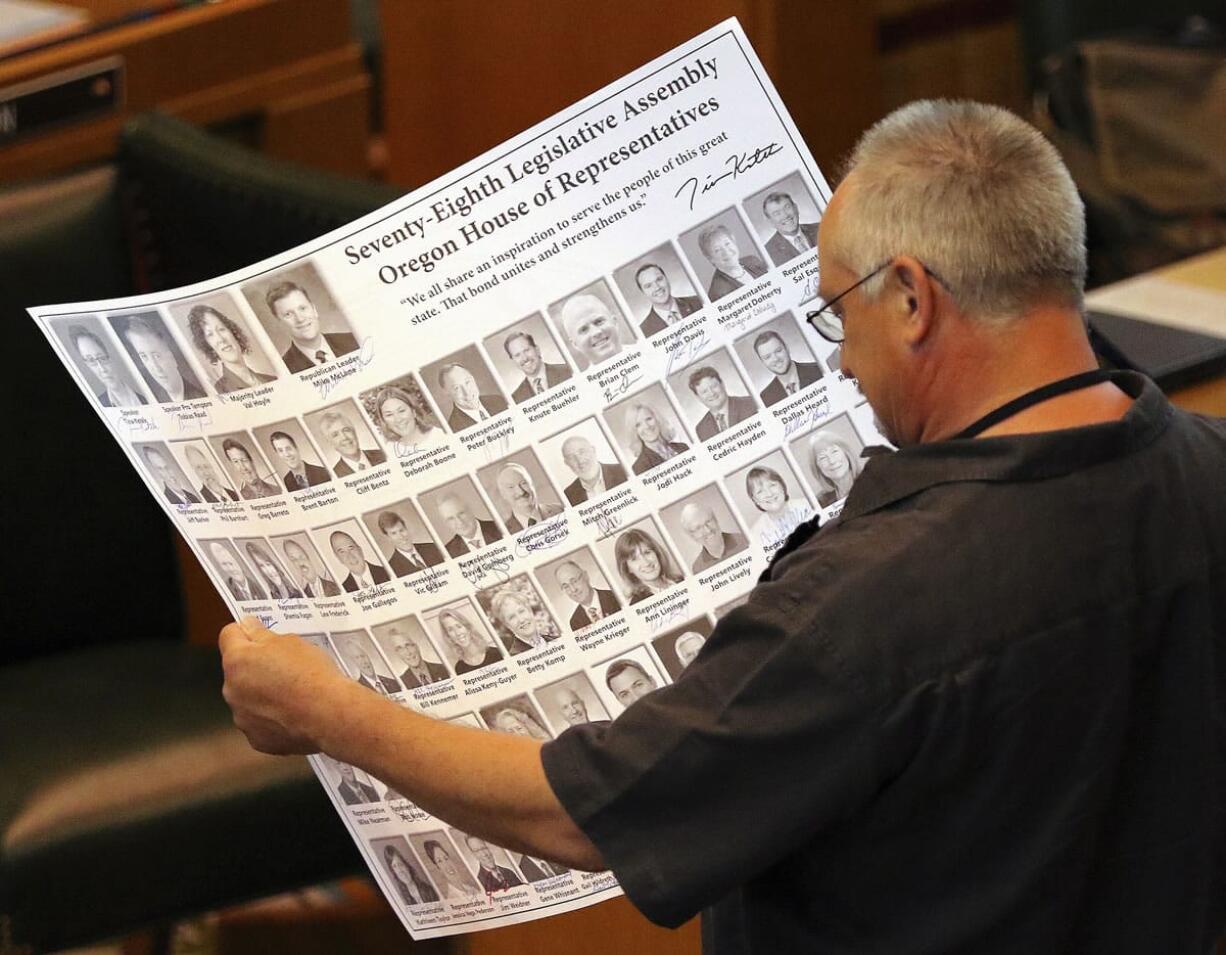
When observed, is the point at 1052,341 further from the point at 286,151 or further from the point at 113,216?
the point at 286,151

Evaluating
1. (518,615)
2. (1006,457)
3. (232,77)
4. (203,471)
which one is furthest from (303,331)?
(232,77)

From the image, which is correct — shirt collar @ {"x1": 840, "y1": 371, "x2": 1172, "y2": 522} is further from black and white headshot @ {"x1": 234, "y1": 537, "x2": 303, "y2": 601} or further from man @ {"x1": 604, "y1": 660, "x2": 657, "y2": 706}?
black and white headshot @ {"x1": 234, "y1": 537, "x2": 303, "y2": 601}

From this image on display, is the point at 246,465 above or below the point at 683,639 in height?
above

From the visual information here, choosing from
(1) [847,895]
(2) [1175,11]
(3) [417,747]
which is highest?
(3) [417,747]

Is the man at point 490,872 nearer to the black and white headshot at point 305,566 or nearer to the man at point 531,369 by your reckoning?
the black and white headshot at point 305,566

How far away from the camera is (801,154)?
1.14 metres

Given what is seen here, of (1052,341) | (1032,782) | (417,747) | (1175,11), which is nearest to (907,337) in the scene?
(1052,341)

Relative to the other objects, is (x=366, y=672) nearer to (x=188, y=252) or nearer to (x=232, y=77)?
(x=188, y=252)

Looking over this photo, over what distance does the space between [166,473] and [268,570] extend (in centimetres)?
9

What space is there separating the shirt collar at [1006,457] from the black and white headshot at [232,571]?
43 cm

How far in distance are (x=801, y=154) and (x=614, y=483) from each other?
0.78 ft

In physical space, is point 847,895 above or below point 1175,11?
above

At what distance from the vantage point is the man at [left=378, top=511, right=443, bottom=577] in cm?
114

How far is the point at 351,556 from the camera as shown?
116cm
